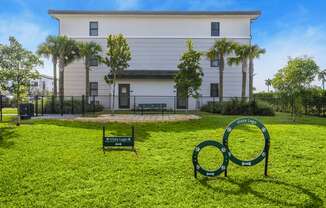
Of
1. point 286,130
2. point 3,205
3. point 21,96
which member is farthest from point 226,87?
point 3,205

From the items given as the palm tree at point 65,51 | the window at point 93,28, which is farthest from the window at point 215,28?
the palm tree at point 65,51

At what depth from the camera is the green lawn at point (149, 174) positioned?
5824mm

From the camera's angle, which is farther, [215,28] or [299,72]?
[299,72]

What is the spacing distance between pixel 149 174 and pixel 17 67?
44.9ft

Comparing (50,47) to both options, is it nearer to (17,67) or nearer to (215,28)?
(17,67)

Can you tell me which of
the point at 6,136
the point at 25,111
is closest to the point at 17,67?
the point at 25,111

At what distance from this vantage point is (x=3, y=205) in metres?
5.58

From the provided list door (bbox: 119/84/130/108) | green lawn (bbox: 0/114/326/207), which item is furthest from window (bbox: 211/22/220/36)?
green lawn (bbox: 0/114/326/207)

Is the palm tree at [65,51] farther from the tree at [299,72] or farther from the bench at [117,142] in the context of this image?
the tree at [299,72]

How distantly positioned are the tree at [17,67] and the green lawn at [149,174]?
583 cm

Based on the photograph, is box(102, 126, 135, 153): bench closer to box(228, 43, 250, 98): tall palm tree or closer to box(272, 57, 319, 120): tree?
box(228, 43, 250, 98): tall palm tree

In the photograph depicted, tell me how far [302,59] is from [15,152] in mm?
41995

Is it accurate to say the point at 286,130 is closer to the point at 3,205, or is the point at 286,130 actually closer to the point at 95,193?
the point at 95,193

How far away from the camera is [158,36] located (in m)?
31.2
